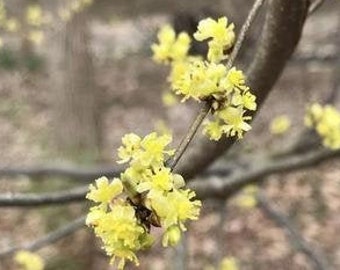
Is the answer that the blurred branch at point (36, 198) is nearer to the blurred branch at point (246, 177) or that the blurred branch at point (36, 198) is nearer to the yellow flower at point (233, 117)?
the blurred branch at point (246, 177)


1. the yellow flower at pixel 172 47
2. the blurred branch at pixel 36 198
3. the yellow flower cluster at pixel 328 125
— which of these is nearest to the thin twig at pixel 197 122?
the yellow flower at pixel 172 47

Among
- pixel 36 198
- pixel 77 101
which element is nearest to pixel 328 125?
pixel 36 198

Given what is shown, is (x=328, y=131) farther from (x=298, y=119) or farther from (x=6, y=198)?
(x=298, y=119)

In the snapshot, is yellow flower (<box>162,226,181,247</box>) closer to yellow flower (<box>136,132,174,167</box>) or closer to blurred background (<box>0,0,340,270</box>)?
yellow flower (<box>136,132,174,167</box>)

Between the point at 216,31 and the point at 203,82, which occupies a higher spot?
the point at 216,31

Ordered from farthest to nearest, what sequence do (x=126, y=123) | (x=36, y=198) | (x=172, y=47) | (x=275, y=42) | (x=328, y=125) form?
1. (x=126, y=123)
2. (x=328, y=125)
3. (x=36, y=198)
4. (x=172, y=47)
5. (x=275, y=42)

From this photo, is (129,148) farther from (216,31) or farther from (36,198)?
(36,198)
